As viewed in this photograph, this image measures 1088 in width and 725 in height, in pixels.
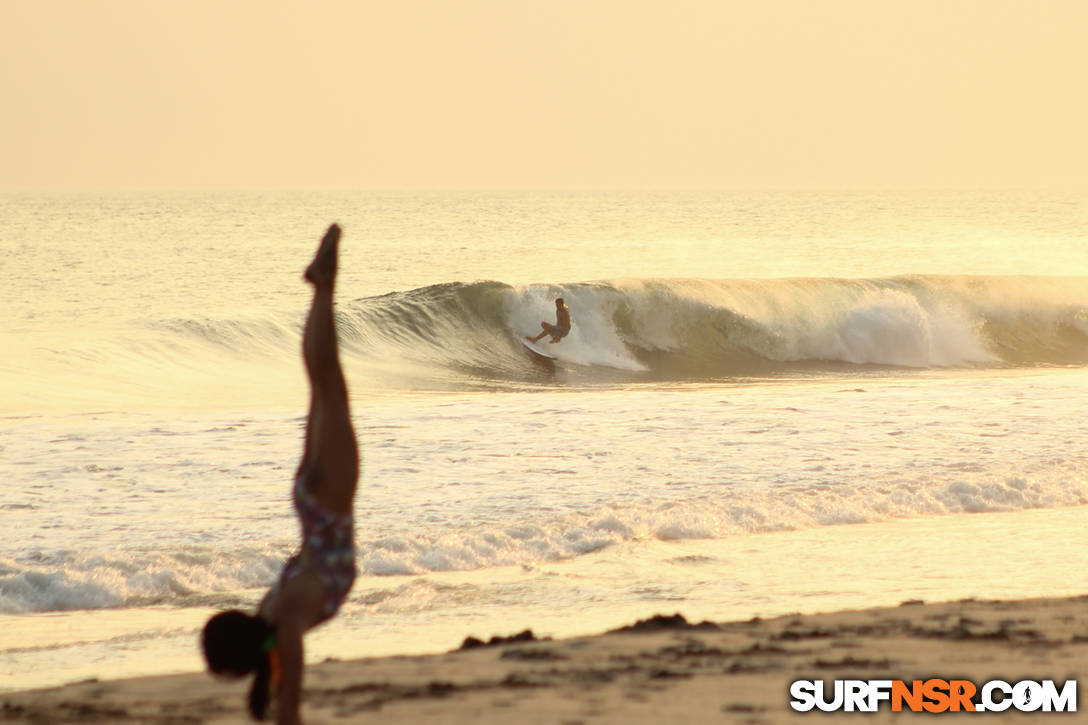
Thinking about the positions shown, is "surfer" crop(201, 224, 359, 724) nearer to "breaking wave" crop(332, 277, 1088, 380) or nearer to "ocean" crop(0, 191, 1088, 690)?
"ocean" crop(0, 191, 1088, 690)

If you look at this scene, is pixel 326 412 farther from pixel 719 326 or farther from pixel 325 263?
pixel 719 326

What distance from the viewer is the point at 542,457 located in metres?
13.0

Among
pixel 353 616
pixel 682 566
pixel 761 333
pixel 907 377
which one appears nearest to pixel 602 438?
pixel 682 566

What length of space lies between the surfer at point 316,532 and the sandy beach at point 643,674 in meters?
0.89

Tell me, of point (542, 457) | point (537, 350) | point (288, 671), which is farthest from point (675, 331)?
point (288, 671)

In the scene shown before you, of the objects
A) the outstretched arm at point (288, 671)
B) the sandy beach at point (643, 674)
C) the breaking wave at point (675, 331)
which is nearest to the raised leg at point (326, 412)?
the outstretched arm at point (288, 671)

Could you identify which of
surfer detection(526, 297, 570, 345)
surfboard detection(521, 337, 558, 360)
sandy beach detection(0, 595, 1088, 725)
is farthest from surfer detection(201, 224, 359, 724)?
surfboard detection(521, 337, 558, 360)

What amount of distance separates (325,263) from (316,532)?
847mm

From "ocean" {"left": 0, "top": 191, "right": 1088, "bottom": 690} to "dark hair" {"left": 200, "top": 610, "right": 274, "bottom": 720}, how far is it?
8.92ft

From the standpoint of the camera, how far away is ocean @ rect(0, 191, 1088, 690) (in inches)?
325

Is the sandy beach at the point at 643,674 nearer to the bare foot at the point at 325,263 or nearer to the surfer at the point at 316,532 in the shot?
the surfer at the point at 316,532

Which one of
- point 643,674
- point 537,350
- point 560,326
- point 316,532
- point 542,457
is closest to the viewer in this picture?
point 316,532

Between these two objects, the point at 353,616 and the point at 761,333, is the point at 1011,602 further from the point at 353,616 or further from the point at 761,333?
the point at 761,333

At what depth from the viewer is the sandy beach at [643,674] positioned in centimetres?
503
